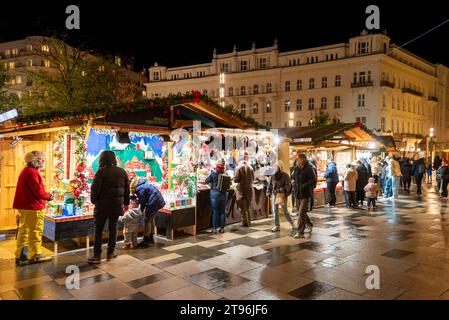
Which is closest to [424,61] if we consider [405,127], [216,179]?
[405,127]

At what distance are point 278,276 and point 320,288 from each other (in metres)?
0.66

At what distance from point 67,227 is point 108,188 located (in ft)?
4.52

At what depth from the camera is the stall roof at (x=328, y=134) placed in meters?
11.9

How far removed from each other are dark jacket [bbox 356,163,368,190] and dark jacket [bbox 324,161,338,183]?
0.75m

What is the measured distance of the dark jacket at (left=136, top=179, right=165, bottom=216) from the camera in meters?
6.71

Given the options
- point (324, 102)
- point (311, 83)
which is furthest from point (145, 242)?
point (311, 83)

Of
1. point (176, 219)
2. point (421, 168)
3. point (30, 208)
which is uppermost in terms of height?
point (421, 168)

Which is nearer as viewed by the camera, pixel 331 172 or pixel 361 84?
pixel 331 172

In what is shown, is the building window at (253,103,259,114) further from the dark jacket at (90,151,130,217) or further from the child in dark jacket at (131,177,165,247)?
the dark jacket at (90,151,130,217)

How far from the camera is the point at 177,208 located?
752 cm

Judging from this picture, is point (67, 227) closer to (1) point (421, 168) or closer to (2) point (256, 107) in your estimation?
(1) point (421, 168)

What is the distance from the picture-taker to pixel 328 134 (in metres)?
12.1

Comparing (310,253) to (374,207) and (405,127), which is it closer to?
(374,207)

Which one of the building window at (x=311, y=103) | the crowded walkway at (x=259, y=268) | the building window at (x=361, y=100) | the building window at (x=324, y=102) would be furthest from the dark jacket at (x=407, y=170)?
the building window at (x=311, y=103)
